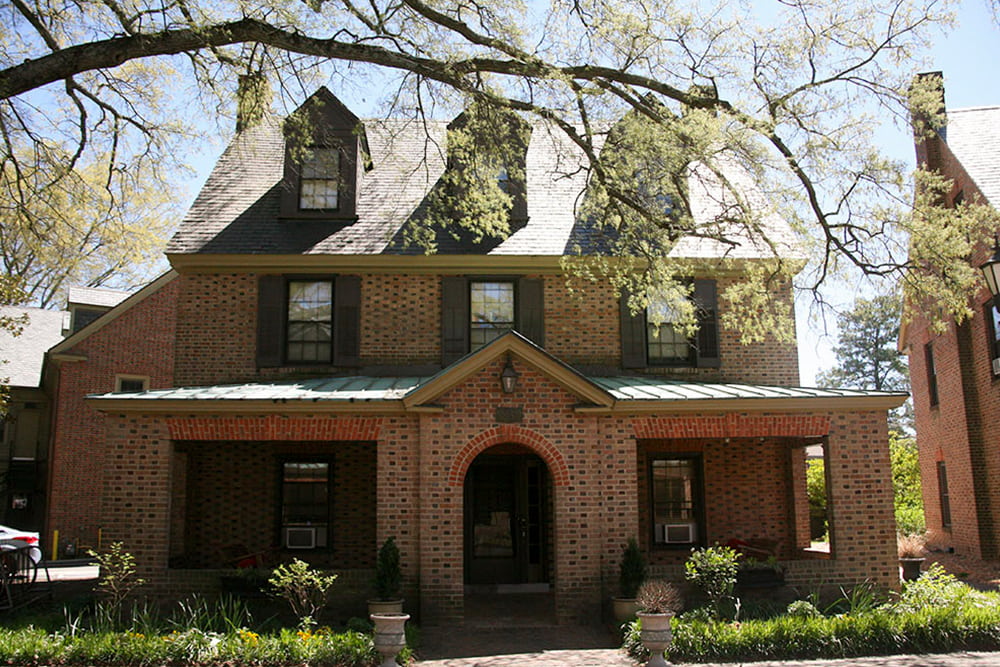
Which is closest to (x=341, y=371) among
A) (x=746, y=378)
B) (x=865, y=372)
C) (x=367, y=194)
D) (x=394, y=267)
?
(x=394, y=267)

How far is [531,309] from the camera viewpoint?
14633 millimetres

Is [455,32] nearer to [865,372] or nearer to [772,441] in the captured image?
[772,441]

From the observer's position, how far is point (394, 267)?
48.2 ft

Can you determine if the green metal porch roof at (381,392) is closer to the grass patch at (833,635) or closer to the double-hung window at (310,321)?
the double-hung window at (310,321)

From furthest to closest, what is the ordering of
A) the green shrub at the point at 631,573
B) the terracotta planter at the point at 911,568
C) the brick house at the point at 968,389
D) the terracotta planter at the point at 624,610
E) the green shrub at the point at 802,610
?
the brick house at the point at 968,389
the terracotta planter at the point at 911,568
the green shrub at the point at 631,573
the terracotta planter at the point at 624,610
the green shrub at the point at 802,610

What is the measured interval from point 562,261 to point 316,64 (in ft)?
16.4

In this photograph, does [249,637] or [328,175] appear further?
[328,175]

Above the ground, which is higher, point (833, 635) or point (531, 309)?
point (531, 309)

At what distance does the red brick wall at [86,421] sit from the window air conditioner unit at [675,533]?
1592cm

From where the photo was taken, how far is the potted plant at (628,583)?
10828 millimetres

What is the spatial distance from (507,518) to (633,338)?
4.04m

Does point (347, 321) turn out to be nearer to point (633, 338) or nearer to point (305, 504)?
point (305, 504)

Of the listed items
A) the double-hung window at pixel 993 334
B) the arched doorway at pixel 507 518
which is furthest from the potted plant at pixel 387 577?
the double-hung window at pixel 993 334

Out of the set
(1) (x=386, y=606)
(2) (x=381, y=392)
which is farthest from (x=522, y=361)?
(1) (x=386, y=606)
